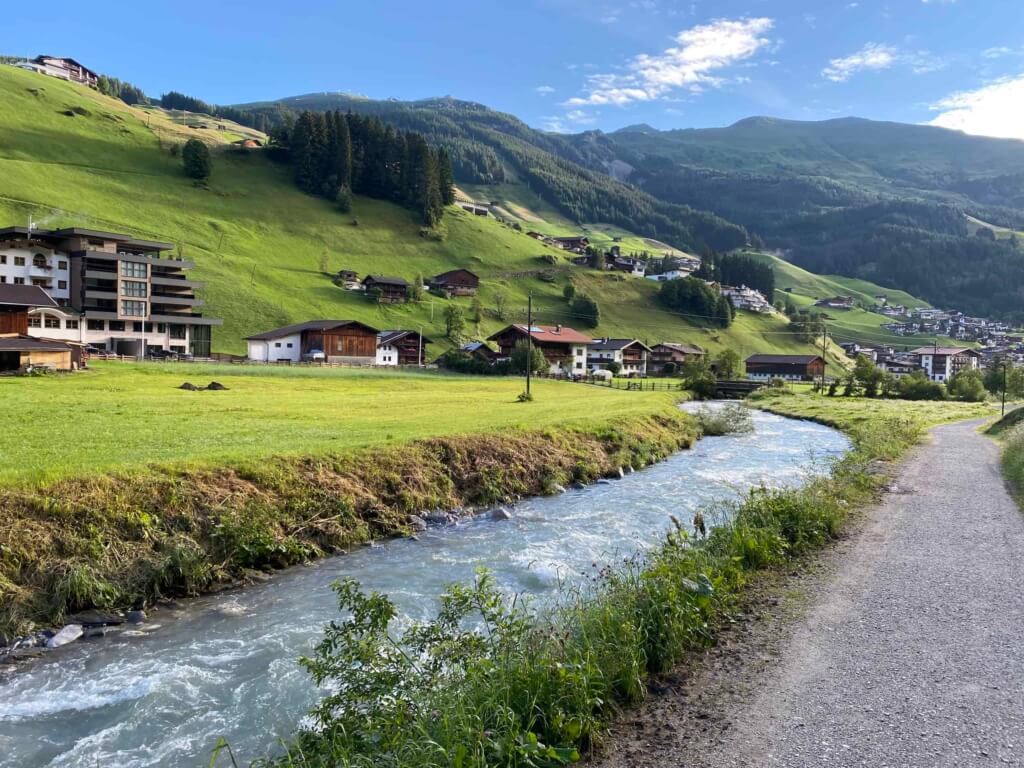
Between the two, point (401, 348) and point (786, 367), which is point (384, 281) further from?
point (786, 367)

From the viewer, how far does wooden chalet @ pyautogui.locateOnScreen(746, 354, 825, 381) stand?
434 feet

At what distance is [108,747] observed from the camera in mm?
8758

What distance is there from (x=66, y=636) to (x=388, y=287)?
118 m

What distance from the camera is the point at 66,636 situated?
1191 cm

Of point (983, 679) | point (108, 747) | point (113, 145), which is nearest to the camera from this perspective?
point (983, 679)

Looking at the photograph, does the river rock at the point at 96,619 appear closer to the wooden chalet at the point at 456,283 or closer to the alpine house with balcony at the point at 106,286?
the alpine house with balcony at the point at 106,286

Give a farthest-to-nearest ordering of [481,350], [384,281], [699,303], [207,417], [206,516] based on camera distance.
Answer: [699,303] → [384,281] → [481,350] → [207,417] → [206,516]

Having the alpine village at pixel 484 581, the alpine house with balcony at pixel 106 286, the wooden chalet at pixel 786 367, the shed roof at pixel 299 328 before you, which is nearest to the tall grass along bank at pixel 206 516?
the alpine village at pixel 484 581

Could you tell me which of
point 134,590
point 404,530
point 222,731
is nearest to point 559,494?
point 404,530

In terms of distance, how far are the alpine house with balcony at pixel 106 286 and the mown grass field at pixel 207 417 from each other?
109ft

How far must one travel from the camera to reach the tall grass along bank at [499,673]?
21.4 ft

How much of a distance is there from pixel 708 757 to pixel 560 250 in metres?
192

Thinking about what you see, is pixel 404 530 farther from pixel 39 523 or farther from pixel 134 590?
pixel 39 523

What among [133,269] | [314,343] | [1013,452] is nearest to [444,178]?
[314,343]
